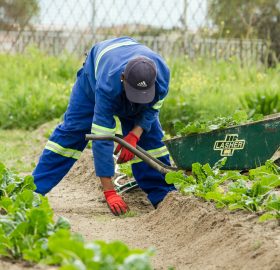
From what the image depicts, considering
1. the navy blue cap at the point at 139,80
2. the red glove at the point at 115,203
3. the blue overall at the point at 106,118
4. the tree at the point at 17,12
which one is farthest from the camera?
the tree at the point at 17,12

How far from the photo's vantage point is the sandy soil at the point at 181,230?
4672 mm

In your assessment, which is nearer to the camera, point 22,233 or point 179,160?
point 22,233

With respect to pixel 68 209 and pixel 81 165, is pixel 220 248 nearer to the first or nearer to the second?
pixel 68 209

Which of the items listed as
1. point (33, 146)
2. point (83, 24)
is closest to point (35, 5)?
point (83, 24)

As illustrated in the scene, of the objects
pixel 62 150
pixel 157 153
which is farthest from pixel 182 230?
pixel 62 150

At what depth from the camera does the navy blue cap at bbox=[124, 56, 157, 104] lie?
237 inches

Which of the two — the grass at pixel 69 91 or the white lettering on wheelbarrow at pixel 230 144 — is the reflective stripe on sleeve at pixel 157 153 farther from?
the grass at pixel 69 91

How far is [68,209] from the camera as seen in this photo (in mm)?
7051

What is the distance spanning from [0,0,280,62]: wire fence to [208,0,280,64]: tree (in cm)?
4

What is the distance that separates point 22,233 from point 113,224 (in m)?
2.13

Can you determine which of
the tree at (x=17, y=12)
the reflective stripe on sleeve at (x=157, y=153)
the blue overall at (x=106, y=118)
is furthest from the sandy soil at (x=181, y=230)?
the tree at (x=17, y=12)

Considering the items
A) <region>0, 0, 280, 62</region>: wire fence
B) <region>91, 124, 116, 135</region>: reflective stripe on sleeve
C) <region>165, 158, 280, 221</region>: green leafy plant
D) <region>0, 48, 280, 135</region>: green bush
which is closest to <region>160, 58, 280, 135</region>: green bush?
<region>0, 48, 280, 135</region>: green bush

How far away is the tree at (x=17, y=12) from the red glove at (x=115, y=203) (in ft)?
26.0

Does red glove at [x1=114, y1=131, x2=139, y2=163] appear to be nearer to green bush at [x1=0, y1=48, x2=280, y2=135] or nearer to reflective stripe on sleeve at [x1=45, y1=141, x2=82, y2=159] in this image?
reflective stripe on sleeve at [x1=45, y1=141, x2=82, y2=159]
